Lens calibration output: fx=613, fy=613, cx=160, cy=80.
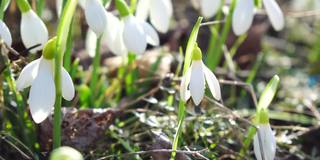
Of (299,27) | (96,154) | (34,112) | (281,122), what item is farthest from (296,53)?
(34,112)

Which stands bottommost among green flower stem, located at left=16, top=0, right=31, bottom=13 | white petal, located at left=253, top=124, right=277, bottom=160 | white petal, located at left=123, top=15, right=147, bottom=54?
white petal, located at left=253, top=124, right=277, bottom=160

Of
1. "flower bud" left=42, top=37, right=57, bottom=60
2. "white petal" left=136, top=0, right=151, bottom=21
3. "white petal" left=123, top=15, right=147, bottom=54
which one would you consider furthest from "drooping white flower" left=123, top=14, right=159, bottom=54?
"flower bud" left=42, top=37, right=57, bottom=60

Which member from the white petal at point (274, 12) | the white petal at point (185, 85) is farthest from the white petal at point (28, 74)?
the white petal at point (274, 12)

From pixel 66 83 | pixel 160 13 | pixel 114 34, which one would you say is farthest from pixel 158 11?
pixel 66 83

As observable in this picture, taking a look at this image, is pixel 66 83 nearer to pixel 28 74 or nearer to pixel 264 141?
pixel 28 74

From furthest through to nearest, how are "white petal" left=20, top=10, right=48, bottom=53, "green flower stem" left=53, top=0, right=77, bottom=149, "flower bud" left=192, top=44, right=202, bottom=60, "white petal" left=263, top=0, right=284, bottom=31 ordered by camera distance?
1. "white petal" left=263, top=0, right=284, bottom=31
2. "white petal" left=20, top=10, right=48, bottom=53
3. "flower bud" left=192, top=44, right=202, bottom=60
4. "green flower stem" left=53, top=0, right=77, bottom=149

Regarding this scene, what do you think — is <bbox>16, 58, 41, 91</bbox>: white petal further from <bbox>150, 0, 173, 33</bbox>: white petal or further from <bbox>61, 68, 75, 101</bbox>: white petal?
<bbox>150, 0, 173, 33</bbox>: white petal

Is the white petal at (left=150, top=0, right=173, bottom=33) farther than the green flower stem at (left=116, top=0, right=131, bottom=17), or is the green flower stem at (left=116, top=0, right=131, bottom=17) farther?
the white petal at (left=150, top=0, right=173, bottom=33)

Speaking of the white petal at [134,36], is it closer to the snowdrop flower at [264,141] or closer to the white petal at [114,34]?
the white petal at [114,34]
